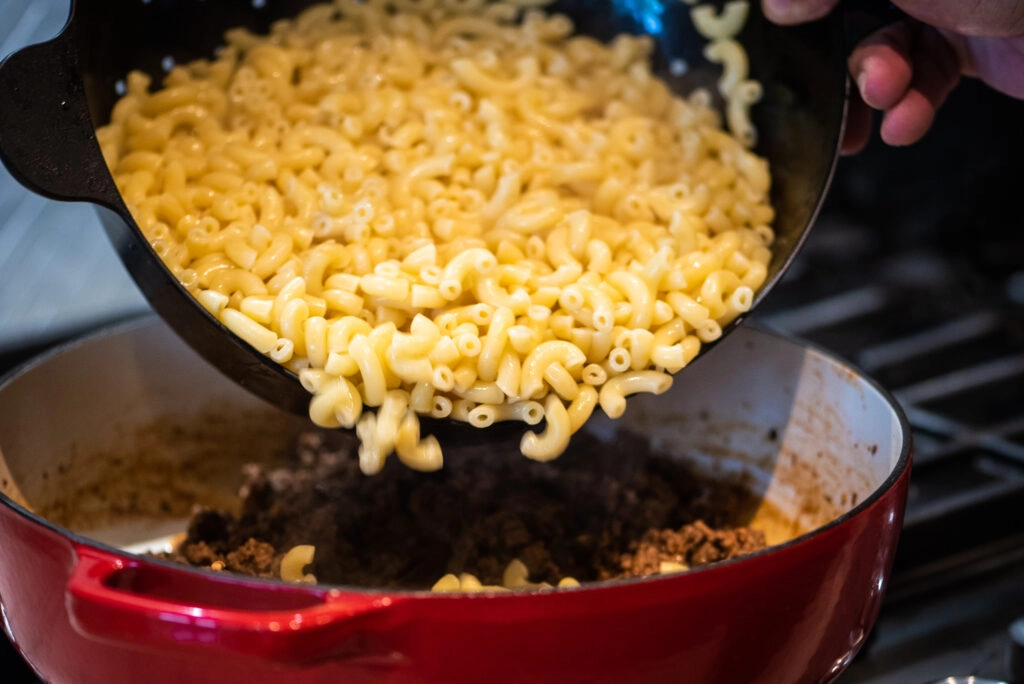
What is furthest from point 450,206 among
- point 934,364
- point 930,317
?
point 930,317

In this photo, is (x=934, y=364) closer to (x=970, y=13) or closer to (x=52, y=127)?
(x=970, y=13)

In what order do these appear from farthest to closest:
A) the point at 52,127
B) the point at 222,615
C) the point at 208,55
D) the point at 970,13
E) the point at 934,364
Result: the point at 934,364
the point at 208,55
the point at 970,13
the point at 52,127
the point at 222,615

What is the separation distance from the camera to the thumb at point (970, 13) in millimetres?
881

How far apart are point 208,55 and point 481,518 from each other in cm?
60

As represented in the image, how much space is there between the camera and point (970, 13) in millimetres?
888

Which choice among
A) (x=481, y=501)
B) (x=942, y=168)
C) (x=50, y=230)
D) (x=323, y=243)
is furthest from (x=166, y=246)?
(x=942, y=168)

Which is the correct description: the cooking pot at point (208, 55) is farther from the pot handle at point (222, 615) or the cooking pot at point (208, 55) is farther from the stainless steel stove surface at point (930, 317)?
the stainless steel stove surface at point (930, 317)

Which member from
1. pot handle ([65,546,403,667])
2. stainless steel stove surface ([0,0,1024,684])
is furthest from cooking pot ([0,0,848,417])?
stainless steel stove surface ([0,0,1024,684])

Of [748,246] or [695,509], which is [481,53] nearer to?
[748,246]

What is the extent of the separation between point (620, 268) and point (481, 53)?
0.35 m

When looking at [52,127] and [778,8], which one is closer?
[52,127]

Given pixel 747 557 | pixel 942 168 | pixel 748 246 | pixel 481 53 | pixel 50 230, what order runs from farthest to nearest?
pixel 942 168 → pixel 50 230 → pixel 481 53 → pixel 748 246 → pixel 747 557

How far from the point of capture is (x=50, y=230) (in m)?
1.45

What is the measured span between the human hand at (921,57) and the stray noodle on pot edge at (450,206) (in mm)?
129
